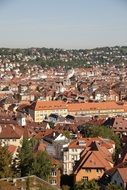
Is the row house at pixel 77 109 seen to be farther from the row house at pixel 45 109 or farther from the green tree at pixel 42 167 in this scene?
the green tree at pixel 42 167

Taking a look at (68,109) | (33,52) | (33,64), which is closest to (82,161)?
(68,109)

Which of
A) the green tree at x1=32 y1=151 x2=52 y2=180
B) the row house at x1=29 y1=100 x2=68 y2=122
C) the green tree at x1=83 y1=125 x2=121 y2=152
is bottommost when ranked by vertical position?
the row house at x1=29 y1=100 x2=68 y2=122

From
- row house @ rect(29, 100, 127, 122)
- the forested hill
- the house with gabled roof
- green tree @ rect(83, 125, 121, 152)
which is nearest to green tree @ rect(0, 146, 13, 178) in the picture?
the house with gabled roof

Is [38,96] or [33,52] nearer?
[38,96]

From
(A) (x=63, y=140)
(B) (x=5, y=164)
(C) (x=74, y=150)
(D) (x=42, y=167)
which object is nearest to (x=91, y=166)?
(D) (x=42, y=167)

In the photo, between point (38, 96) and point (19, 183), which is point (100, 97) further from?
point (19, 183)

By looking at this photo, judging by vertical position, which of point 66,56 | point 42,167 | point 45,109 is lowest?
point 45,109

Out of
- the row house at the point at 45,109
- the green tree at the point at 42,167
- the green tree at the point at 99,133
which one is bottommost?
the row house at the point at 45,109

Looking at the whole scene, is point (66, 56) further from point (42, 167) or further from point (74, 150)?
point (42, 167)

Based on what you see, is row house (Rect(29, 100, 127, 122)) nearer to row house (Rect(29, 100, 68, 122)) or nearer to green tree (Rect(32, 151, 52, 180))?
row house (Rect(29, 100, 68, 122))

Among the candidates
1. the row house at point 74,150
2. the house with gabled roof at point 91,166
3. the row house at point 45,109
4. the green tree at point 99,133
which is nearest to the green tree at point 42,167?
the house with gabled roof at point 91,166

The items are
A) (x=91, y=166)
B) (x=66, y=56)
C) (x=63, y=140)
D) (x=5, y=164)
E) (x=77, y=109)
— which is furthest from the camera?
(x=66, y=56)
